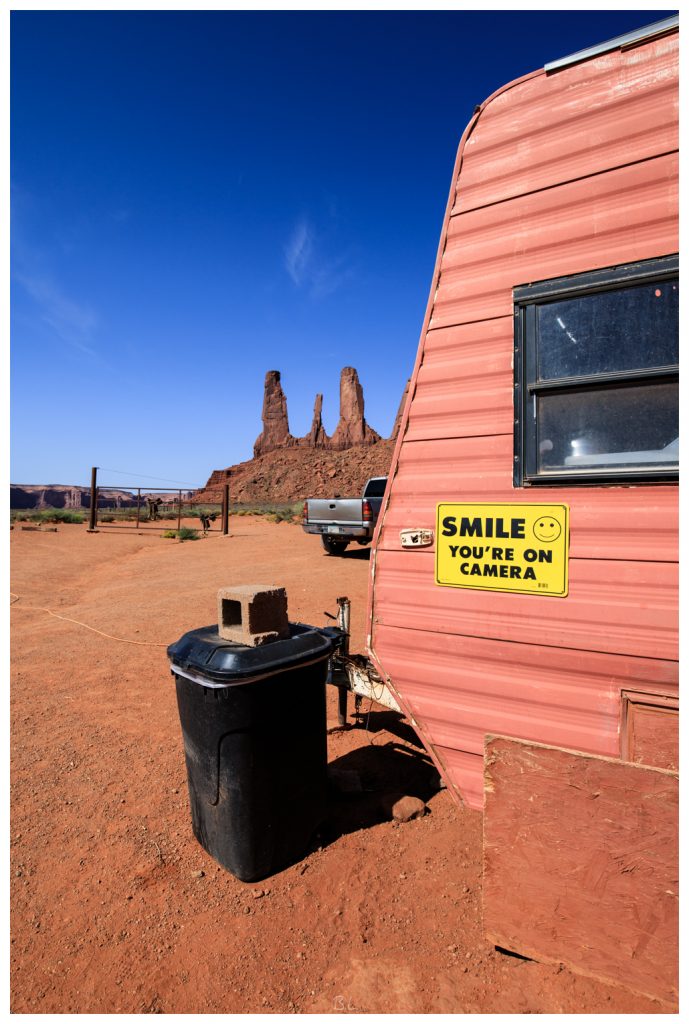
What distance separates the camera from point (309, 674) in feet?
9.03

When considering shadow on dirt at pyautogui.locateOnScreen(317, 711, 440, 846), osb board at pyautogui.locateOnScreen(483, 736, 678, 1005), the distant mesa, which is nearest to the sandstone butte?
the distant mesa

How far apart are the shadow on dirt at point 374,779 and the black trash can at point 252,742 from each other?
0.34 meters

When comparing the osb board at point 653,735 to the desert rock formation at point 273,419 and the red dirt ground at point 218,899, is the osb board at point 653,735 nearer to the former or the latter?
the red dirt ground at point 218,899

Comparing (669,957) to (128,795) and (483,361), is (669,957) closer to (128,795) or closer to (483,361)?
(483,361)

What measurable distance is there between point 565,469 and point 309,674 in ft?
5.61

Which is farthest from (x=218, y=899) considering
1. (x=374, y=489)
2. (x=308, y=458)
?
(x=308, y=458)

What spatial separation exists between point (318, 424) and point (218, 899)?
10279cm

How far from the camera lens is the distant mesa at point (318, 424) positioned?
9719cm

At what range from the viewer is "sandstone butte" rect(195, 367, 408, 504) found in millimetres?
72312

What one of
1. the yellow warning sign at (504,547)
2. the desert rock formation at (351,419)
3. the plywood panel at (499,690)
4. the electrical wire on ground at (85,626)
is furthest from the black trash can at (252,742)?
the desert rock formation at (351,419)

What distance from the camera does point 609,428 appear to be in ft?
8.04

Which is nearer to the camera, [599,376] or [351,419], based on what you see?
[599,376]

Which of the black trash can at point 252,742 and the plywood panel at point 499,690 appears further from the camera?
the black trash can at point 252,742

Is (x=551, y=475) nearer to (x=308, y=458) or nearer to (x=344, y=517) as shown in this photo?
(x=344, y=517)
